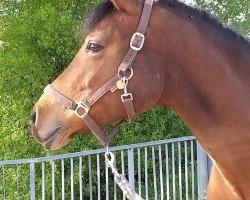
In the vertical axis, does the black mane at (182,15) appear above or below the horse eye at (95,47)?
above

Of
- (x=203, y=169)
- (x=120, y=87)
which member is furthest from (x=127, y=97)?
(x=203, y=169)

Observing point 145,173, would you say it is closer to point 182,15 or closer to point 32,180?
point 32,180

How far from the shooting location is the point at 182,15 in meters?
2.40

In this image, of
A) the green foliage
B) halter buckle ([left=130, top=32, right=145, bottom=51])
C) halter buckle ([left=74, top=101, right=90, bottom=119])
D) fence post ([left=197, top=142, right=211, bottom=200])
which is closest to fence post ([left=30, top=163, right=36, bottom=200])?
fence post ([left=197, top=142, right=211, bottom=200])

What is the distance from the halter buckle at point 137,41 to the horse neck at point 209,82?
0.20ft

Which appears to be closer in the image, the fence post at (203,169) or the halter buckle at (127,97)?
the halter buckle at (127,97)

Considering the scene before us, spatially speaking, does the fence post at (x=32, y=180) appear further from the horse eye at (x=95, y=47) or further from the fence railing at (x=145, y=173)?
the horse eye at (x=95, y=47)

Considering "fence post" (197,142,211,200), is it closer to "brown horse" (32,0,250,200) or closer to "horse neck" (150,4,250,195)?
"brown horse" (32,0,250,200)

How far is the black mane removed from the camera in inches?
94.9

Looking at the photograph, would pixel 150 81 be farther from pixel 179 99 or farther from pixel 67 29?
pixel 67 29

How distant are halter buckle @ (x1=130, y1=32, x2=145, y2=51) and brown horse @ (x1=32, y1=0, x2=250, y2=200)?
0.10 ft

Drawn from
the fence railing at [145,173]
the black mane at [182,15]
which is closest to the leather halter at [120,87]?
the black mane at [182,15]

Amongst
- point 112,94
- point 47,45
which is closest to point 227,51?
point 112,94

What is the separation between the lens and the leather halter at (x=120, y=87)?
92.6 inches
